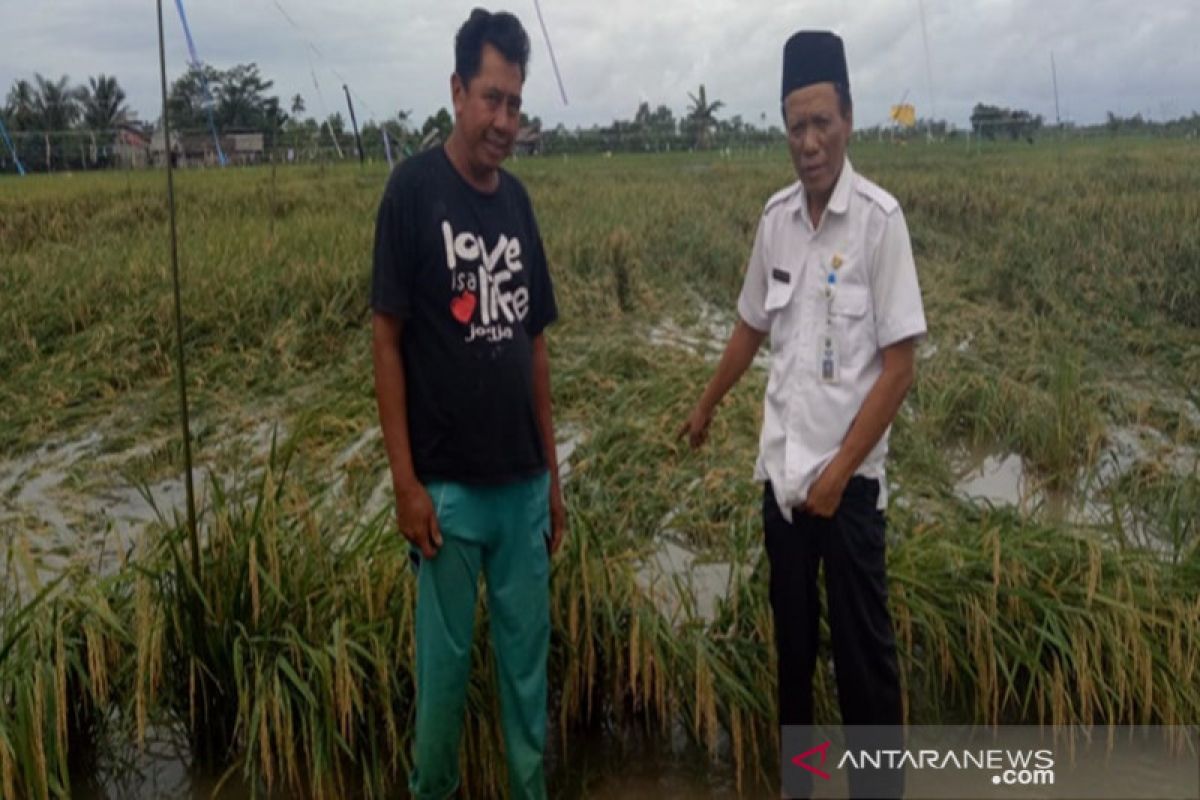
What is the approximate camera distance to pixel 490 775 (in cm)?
252

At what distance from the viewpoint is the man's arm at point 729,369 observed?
2434 millimetres

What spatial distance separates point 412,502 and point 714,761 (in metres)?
1.16

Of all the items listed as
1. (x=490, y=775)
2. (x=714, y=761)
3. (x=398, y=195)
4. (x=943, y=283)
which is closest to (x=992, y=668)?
(x=714, y=761)

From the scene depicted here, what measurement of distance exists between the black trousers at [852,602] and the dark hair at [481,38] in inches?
39.1

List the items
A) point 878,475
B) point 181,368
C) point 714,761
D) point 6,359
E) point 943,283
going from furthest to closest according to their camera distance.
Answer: point 943,283 < point 6,359 < point 714,761 < point 181,368 < point 878,475

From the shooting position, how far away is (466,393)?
2070 mm

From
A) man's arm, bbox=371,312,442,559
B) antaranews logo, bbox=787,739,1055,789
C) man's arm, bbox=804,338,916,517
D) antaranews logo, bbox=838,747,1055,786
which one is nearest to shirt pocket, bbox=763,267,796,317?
man's arm, bbox=804,338,916,517

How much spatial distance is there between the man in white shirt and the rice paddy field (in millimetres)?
568

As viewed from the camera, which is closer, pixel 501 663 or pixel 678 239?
pixel 501 663

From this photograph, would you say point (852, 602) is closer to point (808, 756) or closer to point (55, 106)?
point (808, 756)

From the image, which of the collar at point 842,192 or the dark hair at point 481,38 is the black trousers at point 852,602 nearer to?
the collar at point 842,192

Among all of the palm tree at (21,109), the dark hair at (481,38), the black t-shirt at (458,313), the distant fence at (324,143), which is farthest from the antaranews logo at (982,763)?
the palm tree at (21,109)

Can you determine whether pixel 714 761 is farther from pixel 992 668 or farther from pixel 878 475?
pixel 878 475

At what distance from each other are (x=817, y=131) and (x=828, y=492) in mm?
680
